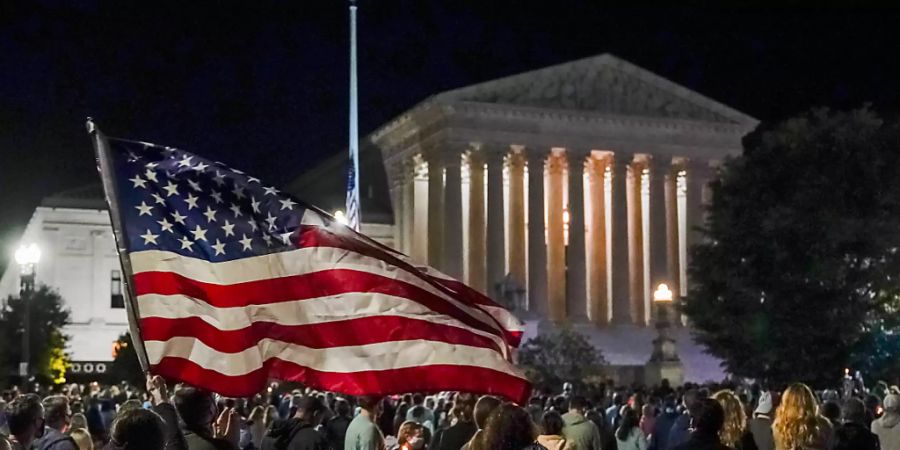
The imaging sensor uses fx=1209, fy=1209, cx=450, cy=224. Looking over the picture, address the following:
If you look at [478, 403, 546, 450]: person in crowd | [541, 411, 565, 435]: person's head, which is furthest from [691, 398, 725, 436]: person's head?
[541, 411, 565, 435]: person's head

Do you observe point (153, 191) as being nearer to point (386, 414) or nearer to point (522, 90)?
point (386, 414)

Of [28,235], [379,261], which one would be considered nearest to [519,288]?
[28,235]

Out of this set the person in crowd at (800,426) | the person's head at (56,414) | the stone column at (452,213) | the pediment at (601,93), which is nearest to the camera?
the person in crowd at (800,426)

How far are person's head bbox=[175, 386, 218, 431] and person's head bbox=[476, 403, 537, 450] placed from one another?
Answer: 1652mm

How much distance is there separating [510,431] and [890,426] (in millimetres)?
6260

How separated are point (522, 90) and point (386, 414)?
45111 millimetres

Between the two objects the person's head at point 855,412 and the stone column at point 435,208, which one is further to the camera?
the stone column at point 435,208

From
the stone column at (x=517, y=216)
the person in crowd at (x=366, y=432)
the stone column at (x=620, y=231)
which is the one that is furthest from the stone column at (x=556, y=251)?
the person in crowd at (x=366, y=432)

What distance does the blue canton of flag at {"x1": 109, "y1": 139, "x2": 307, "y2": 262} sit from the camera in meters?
7.36

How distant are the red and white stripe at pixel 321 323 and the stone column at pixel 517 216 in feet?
180

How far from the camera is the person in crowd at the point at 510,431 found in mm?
6227

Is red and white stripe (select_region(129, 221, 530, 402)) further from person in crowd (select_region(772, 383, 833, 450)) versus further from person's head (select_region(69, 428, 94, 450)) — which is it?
person's head (select_region(69, 428, 94, 450))

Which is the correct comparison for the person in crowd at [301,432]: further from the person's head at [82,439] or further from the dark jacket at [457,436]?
the person's head at [82,439]

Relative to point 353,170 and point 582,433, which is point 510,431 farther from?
point 353,170
